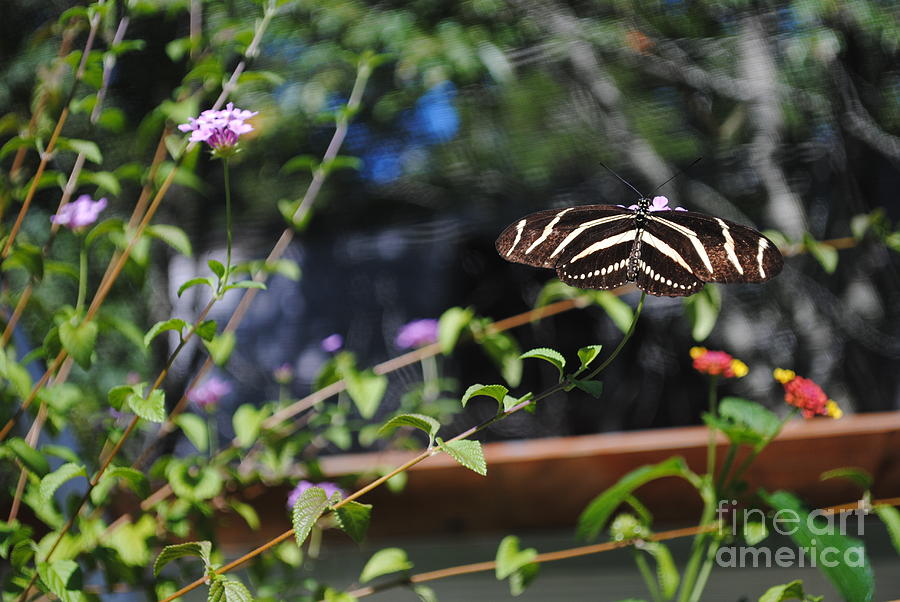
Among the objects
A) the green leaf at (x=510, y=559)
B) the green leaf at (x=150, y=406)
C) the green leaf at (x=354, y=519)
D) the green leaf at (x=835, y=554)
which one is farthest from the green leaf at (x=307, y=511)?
the green leaf at (x=835, y=554)

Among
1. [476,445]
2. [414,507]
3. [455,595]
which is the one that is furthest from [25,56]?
[476,445]

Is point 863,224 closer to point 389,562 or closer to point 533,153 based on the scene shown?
point 533,153

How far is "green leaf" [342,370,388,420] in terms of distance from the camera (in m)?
0.83

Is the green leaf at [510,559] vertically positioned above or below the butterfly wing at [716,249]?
below

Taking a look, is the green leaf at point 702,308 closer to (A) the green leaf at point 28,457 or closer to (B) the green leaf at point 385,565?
(B) the green leaf at point 385,565

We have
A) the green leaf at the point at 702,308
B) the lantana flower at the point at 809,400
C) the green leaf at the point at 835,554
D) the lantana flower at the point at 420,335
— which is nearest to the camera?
the green leaf at the point at 835,554

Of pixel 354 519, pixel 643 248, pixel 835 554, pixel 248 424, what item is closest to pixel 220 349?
pixel 248 424

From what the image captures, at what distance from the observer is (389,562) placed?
2.32 ft

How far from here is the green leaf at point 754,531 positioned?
27.0 inches

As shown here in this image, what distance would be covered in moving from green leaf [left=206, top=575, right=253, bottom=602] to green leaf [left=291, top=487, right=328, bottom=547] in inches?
2.0

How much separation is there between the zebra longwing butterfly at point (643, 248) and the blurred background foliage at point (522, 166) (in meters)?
0.70

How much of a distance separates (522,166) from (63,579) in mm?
977

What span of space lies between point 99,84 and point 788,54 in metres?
1.02

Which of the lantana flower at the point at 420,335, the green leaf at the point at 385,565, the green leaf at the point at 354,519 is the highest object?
the green leaf at the point at 354,519
